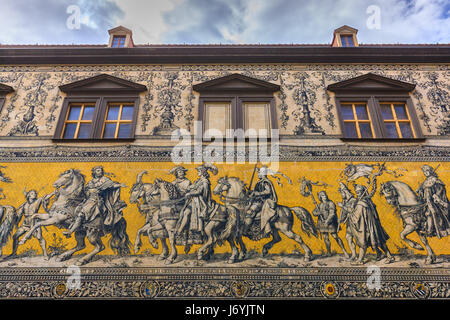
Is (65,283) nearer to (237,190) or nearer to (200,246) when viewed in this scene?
(200,246)

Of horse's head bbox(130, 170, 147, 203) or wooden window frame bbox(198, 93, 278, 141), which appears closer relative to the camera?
horse's head bbox(130, 170, 147, 203)

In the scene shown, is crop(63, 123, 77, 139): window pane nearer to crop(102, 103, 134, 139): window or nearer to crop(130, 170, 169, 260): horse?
crop(102, 103, 134, 139): window

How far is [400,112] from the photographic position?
7.15 meters

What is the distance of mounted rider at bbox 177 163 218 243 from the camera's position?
5.80 m

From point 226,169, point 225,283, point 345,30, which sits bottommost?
point 225,283

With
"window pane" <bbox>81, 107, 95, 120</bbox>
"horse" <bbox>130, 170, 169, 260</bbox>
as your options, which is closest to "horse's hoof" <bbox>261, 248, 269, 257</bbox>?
"horse" <bbox>130, 170, 169, 260</bbox>

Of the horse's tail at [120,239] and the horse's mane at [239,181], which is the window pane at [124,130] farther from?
the horse's mane at [239,181]

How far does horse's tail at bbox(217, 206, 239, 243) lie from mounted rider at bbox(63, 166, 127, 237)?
1953 mm

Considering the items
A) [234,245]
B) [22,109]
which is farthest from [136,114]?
[234,245]

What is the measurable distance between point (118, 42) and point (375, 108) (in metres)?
6.81

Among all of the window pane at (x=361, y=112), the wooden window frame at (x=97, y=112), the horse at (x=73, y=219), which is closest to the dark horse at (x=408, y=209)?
the window pane at (x=361, y=112)

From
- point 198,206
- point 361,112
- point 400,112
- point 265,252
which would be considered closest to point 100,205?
point 198,206

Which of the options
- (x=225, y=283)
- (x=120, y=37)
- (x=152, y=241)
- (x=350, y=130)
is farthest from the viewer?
(x=120, y=37)

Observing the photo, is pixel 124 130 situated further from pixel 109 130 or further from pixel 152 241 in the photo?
pixel 152 241
